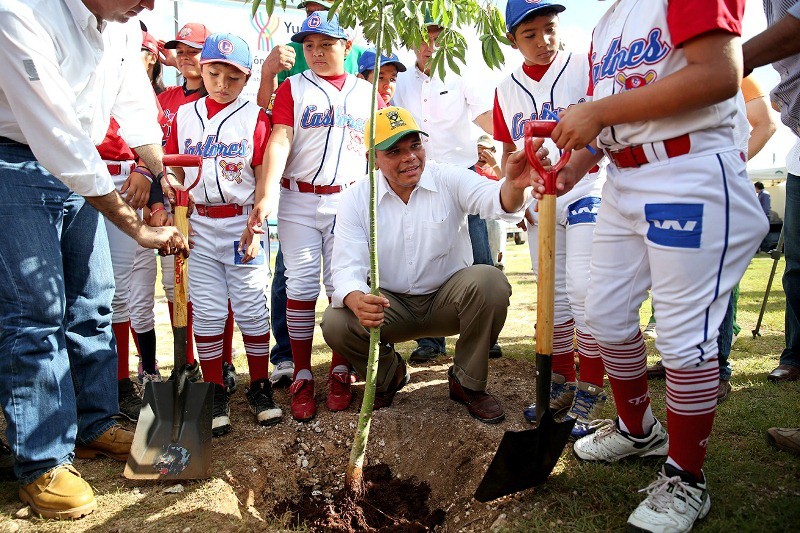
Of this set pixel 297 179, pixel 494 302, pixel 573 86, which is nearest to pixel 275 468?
pixel 494 302

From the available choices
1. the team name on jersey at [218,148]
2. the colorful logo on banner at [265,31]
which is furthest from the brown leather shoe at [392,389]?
the colorful logo on banner at [265,31]

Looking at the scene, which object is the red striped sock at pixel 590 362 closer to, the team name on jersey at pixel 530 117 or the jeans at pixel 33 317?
the team name on jersey at pixel 530 117

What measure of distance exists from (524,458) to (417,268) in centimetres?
147

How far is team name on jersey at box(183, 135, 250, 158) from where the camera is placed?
3945 mm

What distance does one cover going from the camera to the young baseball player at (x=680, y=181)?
78.6 inches

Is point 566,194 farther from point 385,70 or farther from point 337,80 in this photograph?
point 385,70

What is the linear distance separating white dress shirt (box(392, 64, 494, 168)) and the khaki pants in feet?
5.53

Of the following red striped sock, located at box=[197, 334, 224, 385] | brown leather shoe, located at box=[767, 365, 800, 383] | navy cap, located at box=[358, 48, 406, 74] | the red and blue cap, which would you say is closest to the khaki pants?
red striped sock, located at box=[197, 334, 224, 385]

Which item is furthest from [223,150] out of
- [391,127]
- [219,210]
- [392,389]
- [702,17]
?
[702,17]

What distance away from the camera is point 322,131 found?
4.11 meters

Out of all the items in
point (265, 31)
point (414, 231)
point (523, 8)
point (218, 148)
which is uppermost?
point (265, 31)

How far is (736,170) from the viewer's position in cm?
212

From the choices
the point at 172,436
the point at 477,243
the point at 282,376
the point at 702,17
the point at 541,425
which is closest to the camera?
the point at 702,17

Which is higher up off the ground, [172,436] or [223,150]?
[223,150]
